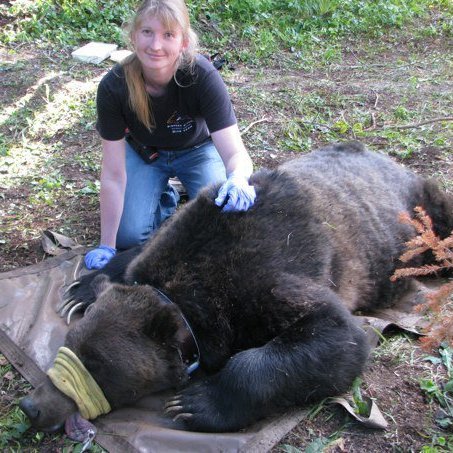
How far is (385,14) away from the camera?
11.4 meters

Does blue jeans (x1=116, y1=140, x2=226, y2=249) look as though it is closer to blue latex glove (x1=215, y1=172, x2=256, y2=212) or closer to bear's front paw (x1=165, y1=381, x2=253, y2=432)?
blue latex glove (x1=215, y1=172, x2=256, y2=212)

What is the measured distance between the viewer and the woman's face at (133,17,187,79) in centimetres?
393

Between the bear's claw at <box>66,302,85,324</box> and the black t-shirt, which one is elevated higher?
the black t-shirt

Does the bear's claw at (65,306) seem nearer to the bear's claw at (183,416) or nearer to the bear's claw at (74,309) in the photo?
the bear's claw at (74,309)

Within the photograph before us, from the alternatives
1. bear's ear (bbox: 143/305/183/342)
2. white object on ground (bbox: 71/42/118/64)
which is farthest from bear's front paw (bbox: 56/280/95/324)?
white object on ground (bbox: 71/42/118/64)

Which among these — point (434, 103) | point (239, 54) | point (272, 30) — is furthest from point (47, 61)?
point (434, 103)

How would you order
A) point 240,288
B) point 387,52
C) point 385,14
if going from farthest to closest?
point 385,14 < point 387,52 < point 240,288

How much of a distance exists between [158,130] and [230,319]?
2.10 meters

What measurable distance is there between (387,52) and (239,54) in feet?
9.77

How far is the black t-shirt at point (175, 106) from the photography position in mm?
4285

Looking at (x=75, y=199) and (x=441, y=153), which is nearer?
(x=75, y=199)

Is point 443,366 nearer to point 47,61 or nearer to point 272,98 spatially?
point 272,98

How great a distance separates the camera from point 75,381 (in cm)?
285

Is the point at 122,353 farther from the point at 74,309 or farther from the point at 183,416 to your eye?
the point at 74,309
